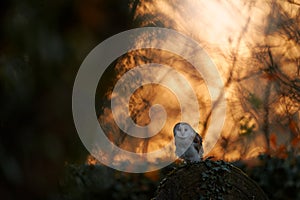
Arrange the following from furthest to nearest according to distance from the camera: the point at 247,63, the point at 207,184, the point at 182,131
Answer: the point at 247,63
the point at 182,131
the point at 207,184

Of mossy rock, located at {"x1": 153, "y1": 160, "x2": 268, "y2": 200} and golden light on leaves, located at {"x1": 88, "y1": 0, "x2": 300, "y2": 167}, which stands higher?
golden light on leaves, located at {"x1": 88, "y1": 0, "x2": 300, "y2": 167}

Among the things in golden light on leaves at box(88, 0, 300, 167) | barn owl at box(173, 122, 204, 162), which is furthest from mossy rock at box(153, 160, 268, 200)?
golden light on leaves at box(88, 0, 300, 167)

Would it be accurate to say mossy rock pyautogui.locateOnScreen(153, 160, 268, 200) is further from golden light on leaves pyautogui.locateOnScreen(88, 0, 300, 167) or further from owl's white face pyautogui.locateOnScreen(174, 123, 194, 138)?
golden light on leaves pyautogui.locateOnScreen(88, 0, 300, 167)

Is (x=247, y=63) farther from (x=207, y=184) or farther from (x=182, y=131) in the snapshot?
(x=207, y=184)

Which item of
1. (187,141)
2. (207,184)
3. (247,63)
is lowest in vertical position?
(207,184)

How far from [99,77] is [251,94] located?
465 centimetres

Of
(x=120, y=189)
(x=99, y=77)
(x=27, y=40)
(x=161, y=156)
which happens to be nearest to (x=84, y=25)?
(x=27, y=40)

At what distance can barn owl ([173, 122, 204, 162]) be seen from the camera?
380 cm

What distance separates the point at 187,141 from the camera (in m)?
3.81

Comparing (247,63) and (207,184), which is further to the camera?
(247,63)

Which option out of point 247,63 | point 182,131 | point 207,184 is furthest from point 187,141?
→ point 247,63

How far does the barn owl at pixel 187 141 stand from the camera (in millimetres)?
3805

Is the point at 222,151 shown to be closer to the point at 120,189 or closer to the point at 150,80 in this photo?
the point at 150,80

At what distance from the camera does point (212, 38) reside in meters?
6.58
